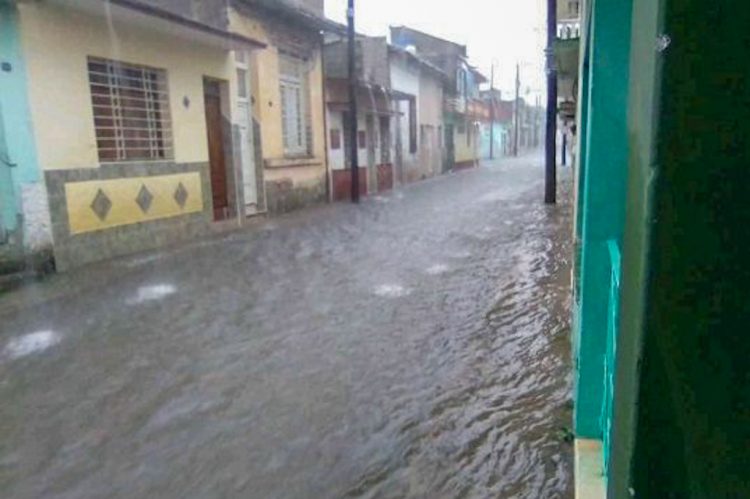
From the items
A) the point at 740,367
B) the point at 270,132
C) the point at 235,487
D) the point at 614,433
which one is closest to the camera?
the point at 740,367

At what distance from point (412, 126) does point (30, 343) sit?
22.3m

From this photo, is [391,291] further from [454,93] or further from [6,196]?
[454,93]

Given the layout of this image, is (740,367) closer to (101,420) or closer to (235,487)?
(235,487)

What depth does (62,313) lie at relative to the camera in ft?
20.2

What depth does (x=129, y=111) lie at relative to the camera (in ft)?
31.8

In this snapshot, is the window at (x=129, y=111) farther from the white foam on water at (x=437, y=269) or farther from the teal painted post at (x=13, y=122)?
the white foam on water at (x=437, y=269)

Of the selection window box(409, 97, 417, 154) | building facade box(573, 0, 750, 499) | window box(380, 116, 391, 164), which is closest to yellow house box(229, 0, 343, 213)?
window box(380, 116, 391, 164)

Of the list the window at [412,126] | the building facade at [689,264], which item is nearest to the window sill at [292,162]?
the window at [412,126]

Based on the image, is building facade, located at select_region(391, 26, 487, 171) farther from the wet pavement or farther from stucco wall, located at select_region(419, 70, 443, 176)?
the wet pavement

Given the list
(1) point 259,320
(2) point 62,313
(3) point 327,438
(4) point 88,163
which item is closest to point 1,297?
(2) point 62,313

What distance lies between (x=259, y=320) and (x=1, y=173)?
13.7ft

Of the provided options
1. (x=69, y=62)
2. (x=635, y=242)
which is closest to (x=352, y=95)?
(x=69, y=62)

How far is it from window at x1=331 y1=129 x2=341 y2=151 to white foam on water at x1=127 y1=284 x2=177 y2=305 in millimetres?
10859

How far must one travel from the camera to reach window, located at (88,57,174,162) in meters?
9.06
